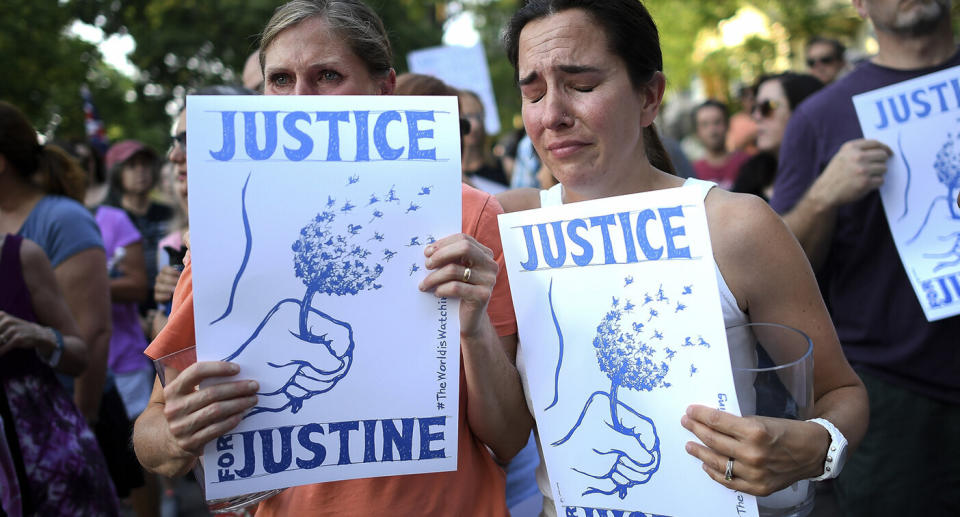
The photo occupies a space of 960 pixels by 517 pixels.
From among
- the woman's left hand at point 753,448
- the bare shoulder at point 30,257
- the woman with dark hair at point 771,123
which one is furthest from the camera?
the woman with dark hair at point 771,123

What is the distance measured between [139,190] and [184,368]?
537 centimetres

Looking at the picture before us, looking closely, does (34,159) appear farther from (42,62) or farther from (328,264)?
(42,62)

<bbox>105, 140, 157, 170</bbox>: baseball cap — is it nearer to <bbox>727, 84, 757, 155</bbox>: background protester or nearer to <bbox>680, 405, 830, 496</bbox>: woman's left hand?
<bbox>727, 84, 757, 155</bbox>: background protester

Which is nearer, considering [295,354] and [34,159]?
[295,354]

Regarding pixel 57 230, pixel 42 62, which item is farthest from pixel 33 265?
pixel 42 62

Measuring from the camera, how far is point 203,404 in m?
1.60

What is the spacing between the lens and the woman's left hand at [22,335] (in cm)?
281

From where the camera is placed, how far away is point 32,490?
283 cm

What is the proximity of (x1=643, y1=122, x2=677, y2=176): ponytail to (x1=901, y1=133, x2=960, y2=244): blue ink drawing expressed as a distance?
98 centimetres

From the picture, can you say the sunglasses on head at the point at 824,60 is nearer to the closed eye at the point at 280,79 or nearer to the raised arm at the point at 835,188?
the raised arm at the point at 835,188

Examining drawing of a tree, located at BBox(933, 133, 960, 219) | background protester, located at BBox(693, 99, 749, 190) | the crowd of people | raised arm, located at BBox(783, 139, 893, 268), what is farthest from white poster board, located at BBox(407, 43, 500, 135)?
drawing of a tree, located at BBox(933, 133, 960, 219)

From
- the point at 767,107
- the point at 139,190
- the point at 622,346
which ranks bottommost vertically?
the point at 622,346

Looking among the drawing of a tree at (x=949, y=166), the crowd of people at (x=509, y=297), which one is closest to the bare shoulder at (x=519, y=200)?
the crowd of people at (x=509, y=297)

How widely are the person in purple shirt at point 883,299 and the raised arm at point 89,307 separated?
2.92 metres
